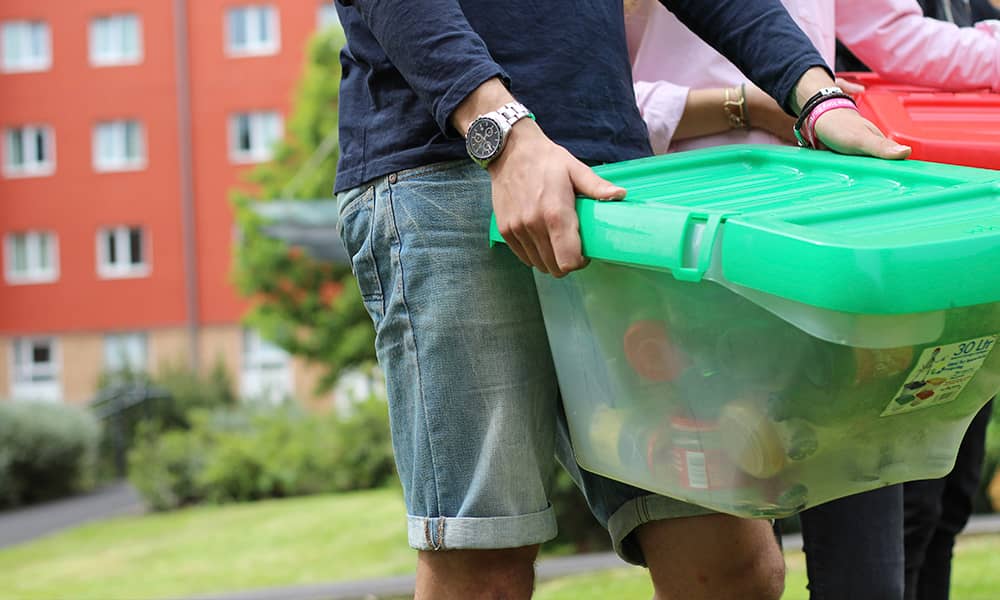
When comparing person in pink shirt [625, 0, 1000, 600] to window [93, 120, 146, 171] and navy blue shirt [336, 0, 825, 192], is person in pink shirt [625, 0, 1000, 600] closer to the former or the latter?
navy blue shirt [336, 0, 825, 192]

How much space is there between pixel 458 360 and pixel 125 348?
29731mm

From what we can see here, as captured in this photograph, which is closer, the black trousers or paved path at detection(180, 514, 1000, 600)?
the black trousers

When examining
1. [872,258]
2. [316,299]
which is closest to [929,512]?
[872,258]

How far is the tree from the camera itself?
65.0 ft

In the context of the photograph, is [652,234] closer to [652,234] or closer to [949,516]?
[652,234]

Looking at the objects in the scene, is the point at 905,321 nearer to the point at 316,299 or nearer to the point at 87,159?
the point at 316,299

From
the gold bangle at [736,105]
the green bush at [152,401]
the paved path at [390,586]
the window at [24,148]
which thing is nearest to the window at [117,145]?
the window at [24,148]

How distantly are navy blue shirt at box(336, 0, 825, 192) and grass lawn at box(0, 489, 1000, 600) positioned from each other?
302cm

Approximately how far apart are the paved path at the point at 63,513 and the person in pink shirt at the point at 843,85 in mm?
11730

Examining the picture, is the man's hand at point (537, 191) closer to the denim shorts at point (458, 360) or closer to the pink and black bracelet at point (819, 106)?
the denim shorts at point (458, 360)

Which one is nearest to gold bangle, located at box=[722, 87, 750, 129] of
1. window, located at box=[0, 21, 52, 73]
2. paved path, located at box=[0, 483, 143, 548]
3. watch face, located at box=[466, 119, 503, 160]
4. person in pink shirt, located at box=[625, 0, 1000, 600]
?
person in pink shirt, located at box=[625, 0, 1000, 600]

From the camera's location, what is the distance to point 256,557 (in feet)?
28.7

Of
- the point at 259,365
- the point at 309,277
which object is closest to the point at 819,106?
the point at 309,277

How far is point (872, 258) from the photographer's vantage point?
3.85 ft
